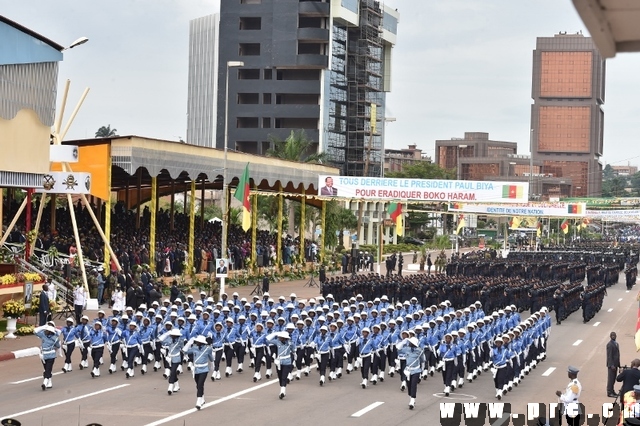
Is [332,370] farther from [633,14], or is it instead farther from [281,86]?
[281,86]

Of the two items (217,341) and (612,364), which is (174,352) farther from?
(612,364)

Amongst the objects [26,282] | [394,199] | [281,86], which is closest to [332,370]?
[26,282]

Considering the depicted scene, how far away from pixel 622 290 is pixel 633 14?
48513 mm

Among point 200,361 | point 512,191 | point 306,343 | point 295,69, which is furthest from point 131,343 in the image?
point 295,69

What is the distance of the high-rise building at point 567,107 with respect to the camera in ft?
575

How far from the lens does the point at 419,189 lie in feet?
164

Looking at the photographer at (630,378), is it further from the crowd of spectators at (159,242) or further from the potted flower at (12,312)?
the crowd of spectators at (159,242)

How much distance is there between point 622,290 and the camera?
164ft

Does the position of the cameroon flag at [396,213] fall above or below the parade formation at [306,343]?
above

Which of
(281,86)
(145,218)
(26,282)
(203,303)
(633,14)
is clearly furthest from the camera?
(281,86)

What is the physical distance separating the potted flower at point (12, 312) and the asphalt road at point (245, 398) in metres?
2.68

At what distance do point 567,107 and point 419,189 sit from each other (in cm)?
13423

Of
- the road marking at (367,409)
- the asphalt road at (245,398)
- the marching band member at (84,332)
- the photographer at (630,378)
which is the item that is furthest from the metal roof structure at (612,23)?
the marching band member at (84,332)

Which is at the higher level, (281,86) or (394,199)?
(281,86)
